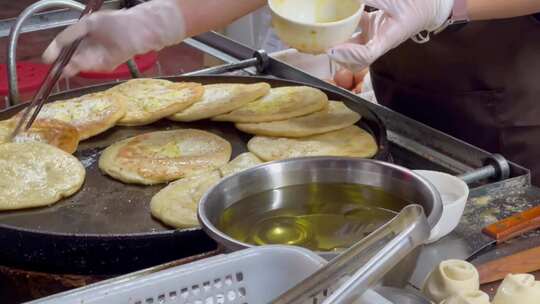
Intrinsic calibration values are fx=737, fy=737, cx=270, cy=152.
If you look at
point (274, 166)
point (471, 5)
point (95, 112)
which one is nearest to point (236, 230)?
point (274, 166)

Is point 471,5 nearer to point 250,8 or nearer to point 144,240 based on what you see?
point 250,8

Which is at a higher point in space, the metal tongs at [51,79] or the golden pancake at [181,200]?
the metal tongs at [51,79]

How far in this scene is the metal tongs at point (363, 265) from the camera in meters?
0.84

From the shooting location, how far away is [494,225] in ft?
4.80

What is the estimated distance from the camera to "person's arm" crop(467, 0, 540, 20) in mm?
1676

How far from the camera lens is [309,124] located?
2.04m

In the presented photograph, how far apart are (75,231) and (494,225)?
2.85 ft

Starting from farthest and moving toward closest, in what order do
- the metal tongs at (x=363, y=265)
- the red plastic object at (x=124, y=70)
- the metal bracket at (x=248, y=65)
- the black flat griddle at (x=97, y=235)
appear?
the red plastic object at (x=124, y=70), the metal bracket at (x=248, y=65), the black flat griddle at (x=97, y=235), the metal tongs at (x=363, y=265)

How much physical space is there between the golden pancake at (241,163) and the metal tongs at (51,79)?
483mm

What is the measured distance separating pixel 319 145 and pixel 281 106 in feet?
0.82

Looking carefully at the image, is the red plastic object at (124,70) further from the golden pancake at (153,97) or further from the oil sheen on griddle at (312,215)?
the oil sheen on griddle at (312,215)

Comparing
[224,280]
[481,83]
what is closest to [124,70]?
[481,83]

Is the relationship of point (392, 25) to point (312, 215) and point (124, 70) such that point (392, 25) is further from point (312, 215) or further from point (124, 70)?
point (124, 70)

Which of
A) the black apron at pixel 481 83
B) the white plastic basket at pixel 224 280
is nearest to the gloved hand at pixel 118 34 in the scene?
the black apron at pixel 481 83
